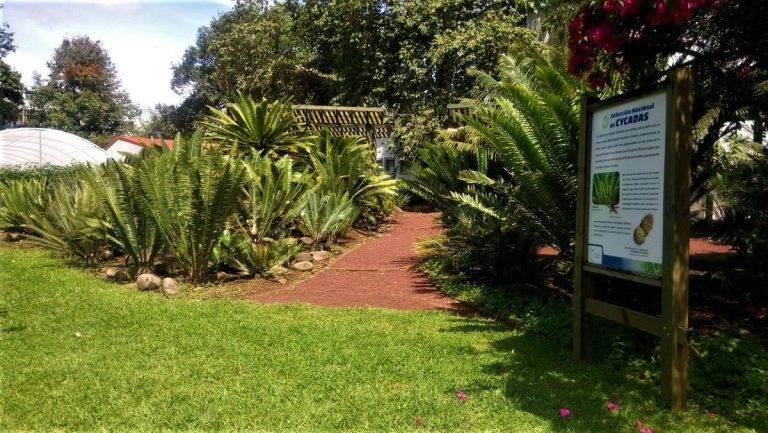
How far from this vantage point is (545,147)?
253 inches

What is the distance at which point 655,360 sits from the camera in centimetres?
484

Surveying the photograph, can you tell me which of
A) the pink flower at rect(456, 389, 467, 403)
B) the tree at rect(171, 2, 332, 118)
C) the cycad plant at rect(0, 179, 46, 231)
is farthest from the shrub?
the tree at rect(171, 2, 332, 118)

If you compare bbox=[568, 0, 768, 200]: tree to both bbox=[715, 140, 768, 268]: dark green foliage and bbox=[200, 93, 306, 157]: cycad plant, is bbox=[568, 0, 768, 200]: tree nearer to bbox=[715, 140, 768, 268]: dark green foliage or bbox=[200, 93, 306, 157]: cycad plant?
bbox=[715, 140, 768, 268]: dark green foliage

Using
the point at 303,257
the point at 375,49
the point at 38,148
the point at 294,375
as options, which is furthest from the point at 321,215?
the point at 38,148

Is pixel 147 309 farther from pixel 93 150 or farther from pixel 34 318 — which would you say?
pixel 93 150

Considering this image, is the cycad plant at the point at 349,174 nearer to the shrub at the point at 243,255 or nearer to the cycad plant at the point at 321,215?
the cycad plant at the point at 321,215

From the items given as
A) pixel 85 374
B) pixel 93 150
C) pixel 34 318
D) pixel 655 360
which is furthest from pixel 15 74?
pixel 655 360

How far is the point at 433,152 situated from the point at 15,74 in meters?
32.1

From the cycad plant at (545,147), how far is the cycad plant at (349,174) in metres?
5.51

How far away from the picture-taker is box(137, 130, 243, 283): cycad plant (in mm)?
7980

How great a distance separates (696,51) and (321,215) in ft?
21.6

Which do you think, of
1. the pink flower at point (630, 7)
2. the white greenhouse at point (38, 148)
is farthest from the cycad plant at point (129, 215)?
the white greenhouse at point (38, 148)

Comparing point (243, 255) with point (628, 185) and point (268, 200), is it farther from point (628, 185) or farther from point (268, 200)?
point (628, 185)

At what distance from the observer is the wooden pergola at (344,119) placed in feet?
57.7
